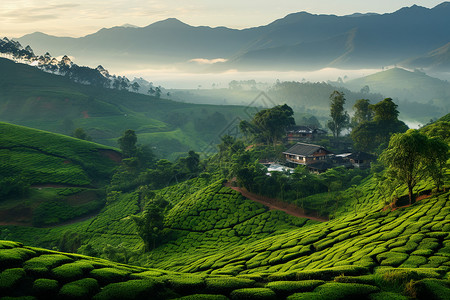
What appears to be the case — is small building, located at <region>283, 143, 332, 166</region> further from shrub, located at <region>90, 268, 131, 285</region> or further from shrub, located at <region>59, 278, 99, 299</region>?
shrub, located at <region>59, 278, 99, 299</region>

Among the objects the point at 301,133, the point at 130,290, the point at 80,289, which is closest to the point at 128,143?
the point at 301,133

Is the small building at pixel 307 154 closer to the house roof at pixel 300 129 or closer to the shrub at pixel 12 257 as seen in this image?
the house roof at pixel 300 129


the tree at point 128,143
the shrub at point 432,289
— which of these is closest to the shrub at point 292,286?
the shrub at point 432,289

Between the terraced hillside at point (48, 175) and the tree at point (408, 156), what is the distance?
64057mm

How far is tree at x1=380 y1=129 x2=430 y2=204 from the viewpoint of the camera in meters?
34.1

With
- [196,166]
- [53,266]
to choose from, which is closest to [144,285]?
[53,266]

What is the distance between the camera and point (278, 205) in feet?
184

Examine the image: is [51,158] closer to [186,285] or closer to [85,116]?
[85,116]

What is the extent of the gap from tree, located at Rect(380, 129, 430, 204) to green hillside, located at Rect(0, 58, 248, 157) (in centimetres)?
10956

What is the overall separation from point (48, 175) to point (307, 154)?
2584 inches

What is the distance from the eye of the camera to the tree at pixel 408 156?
1341 inches

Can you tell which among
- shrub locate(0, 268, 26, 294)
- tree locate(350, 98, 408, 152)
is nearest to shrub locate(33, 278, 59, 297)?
shrub locate(0, 268, 26, 294)

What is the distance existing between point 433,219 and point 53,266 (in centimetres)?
3163

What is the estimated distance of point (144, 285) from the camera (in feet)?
62.0
